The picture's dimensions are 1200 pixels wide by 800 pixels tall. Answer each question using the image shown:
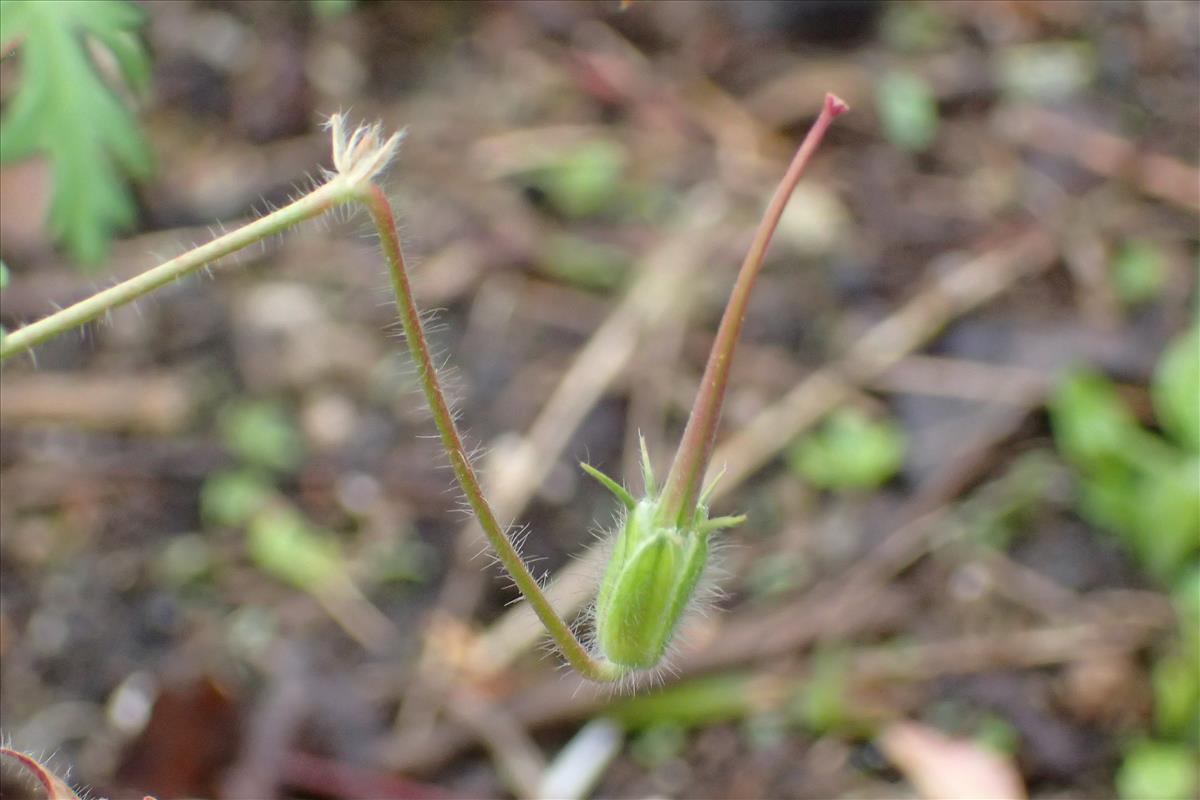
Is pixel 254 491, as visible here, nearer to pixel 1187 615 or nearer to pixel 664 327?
pixel 664 327

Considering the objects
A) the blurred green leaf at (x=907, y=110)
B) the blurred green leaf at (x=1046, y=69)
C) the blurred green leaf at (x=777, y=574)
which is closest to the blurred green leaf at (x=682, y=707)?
the blurred green leaf at (x=777, y=574)

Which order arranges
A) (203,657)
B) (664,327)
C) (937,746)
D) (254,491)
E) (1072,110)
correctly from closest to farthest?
(937,746), (203,657), (254,491), (664,327), (1072,110)

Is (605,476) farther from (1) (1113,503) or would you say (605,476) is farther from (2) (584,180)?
(2) (584,180)

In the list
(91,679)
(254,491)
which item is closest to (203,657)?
(91,679)

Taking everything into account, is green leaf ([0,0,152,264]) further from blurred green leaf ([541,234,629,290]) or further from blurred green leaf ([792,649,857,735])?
blurred green leaf ([792,649,857,735])

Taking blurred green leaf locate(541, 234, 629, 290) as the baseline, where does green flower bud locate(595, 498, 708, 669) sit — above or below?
Answer: above

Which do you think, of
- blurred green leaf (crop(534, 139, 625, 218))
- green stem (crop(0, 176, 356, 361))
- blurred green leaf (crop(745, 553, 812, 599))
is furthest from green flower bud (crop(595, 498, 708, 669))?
blurred green leaf (crop(534, 139, 625, 218))

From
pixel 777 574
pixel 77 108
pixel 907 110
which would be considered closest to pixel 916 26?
pixel 907 110
